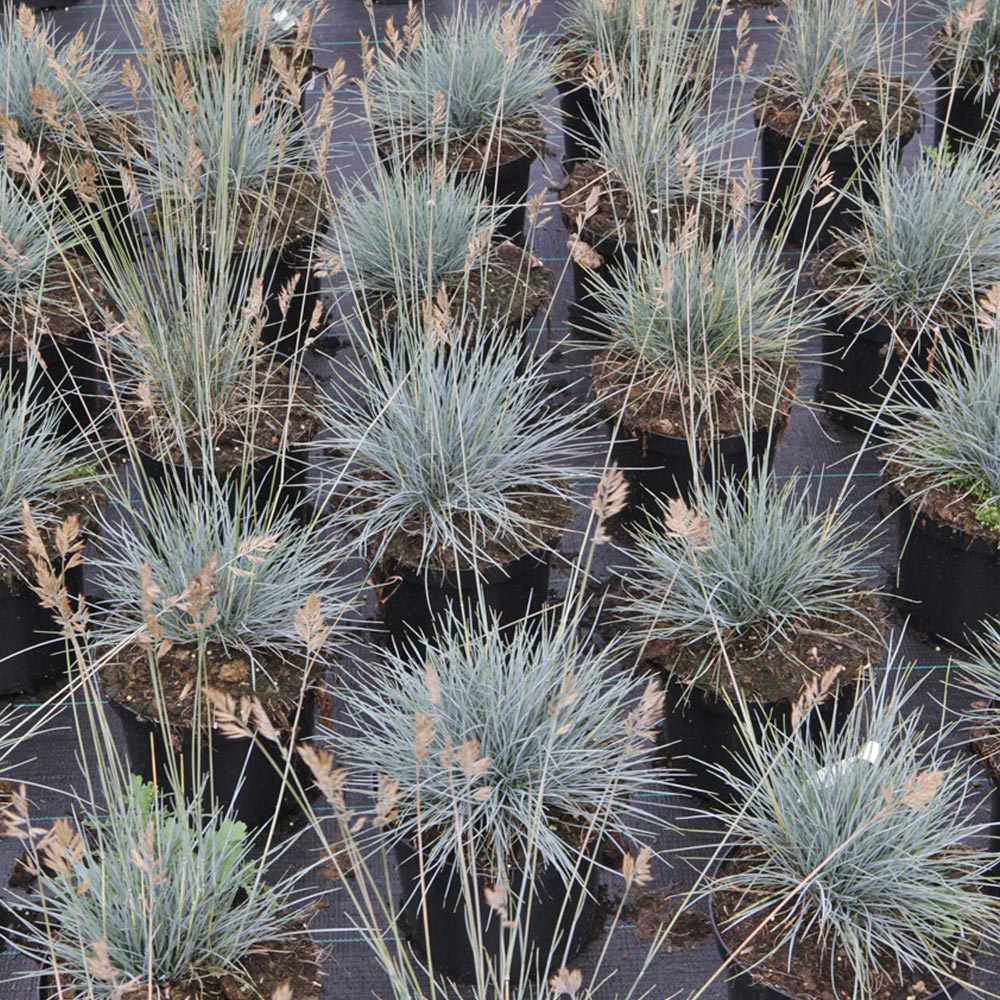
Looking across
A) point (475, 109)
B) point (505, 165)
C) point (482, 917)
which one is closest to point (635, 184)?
point (505, 165)

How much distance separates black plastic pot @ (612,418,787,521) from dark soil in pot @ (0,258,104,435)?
1.39 metres

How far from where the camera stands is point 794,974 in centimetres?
224

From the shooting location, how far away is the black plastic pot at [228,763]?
8.73 ft

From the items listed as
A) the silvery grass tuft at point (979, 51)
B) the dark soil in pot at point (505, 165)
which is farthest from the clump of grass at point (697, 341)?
the silvery grass tuft at point (979, 51)

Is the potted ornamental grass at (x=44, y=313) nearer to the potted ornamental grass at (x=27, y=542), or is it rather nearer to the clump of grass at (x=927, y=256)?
the potted ornamental grass at (x=27, y=542)

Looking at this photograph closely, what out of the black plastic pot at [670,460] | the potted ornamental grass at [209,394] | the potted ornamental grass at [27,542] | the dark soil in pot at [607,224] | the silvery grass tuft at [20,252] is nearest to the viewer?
the potted ornamental grass at [27,542]

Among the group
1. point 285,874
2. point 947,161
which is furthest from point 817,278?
point 285,874

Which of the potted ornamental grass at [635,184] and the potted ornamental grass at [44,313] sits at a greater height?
the potted ornamental grass at [635,184]

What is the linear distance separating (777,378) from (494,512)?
823 millimetres

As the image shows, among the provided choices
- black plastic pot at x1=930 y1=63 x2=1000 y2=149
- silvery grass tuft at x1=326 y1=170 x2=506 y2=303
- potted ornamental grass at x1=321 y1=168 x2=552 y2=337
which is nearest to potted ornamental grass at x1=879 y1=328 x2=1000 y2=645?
potted ornamental grass at x1=321 y1=168 x2=552 y2=337

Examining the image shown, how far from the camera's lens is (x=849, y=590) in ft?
9.62

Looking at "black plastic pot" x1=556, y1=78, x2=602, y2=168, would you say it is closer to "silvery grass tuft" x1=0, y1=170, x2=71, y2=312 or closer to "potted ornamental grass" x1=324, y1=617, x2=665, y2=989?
"silvery grass tuft" x1=0, y1=170, x2=71, y2=312

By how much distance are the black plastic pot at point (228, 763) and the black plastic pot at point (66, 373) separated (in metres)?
1.07

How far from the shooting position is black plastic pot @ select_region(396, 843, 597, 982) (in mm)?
2424
